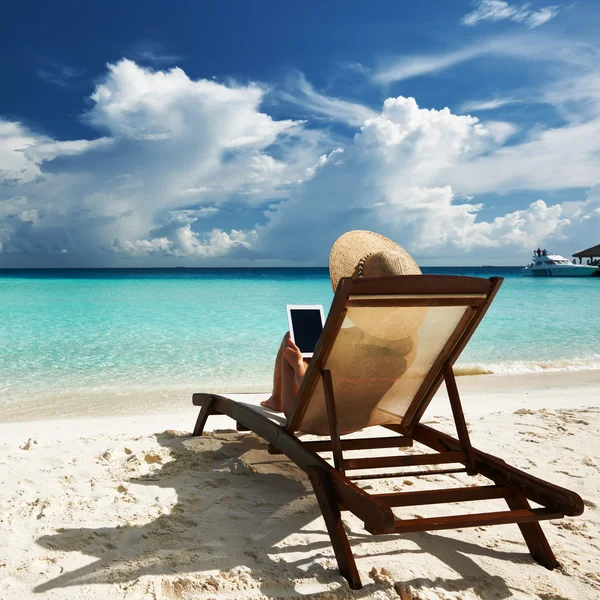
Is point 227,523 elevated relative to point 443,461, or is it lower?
lower

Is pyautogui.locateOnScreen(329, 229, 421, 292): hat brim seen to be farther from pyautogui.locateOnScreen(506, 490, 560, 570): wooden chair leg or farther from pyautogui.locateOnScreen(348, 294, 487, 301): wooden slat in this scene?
pyautogui.locateOnScreen(506, 490, 560, 570): wooden chair leg

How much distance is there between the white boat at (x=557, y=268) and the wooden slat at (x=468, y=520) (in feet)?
181

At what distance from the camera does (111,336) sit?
41.1ft

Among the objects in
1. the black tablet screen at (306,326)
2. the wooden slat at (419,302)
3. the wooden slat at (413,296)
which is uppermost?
the wooden slat at (413,296)

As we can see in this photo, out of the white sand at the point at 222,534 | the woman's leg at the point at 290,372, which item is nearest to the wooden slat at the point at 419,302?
the woman's leg at the point at 290,372

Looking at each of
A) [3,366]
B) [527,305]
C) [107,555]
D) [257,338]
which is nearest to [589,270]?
[527,305]

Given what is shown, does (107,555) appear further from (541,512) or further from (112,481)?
(541,512)

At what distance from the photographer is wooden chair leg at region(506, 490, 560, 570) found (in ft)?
7.98

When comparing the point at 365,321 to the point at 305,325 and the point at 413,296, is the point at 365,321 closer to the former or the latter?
the point at 413,296

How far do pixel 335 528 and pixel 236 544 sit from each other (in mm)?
483

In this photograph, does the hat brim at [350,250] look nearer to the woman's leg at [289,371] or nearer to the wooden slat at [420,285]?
the woman's leg at [289,371]

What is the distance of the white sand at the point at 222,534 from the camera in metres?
2.19

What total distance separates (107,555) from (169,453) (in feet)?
4.18

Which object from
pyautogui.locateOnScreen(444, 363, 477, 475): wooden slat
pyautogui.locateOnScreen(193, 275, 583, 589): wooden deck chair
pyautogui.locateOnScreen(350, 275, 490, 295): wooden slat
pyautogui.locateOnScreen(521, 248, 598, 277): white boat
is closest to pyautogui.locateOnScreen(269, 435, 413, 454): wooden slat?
pyautogui.locateOnScreen(193, 275, 583, 589): wooden deck chair
